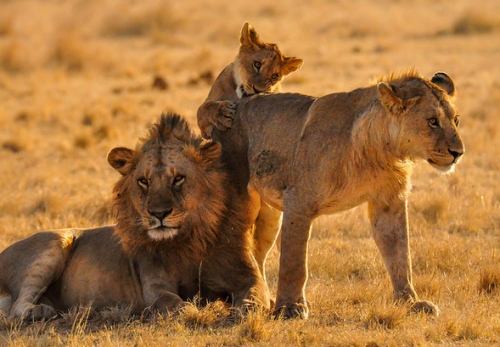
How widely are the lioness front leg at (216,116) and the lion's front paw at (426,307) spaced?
174 centimetres

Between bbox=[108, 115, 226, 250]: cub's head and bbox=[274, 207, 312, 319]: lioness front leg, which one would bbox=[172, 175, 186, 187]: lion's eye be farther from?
bbox=[274, 207, 312, 319]: lioness front leg

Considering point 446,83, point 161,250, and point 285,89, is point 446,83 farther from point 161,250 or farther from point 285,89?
point 285,89

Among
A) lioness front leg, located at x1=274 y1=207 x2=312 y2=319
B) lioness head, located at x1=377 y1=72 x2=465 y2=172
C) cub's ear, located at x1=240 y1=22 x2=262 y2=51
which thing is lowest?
lioness front leg, located at x1=274 y1=207 x2=312 y2=319

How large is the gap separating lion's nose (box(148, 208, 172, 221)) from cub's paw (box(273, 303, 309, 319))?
85 cm

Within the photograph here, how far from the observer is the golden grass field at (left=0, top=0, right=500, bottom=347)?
17.8 ft

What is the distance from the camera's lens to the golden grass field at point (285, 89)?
17.8 ft

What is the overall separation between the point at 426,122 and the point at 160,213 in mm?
1614

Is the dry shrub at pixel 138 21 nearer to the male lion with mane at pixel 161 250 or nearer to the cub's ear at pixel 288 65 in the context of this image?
the cub's ear at pixel 288 65

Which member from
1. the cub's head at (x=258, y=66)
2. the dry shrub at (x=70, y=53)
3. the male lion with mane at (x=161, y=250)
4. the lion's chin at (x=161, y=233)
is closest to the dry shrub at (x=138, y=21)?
the dry shrub at (x=70, y=53)

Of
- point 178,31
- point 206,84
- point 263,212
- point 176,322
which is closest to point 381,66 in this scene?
point 206,84

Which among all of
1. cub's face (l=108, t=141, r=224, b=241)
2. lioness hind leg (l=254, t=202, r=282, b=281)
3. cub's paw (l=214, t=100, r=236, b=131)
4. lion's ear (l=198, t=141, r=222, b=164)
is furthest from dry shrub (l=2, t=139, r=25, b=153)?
lion's ear (l=198, t=141, r=222, b=164)

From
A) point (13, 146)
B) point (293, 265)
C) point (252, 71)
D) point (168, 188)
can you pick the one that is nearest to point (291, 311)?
point (293, 265)

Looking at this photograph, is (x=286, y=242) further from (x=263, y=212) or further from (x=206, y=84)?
(x=206, y=84)

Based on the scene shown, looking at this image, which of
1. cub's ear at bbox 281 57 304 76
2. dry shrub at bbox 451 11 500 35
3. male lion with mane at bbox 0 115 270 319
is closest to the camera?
male lion with mane at bbox 0 115 270 319
